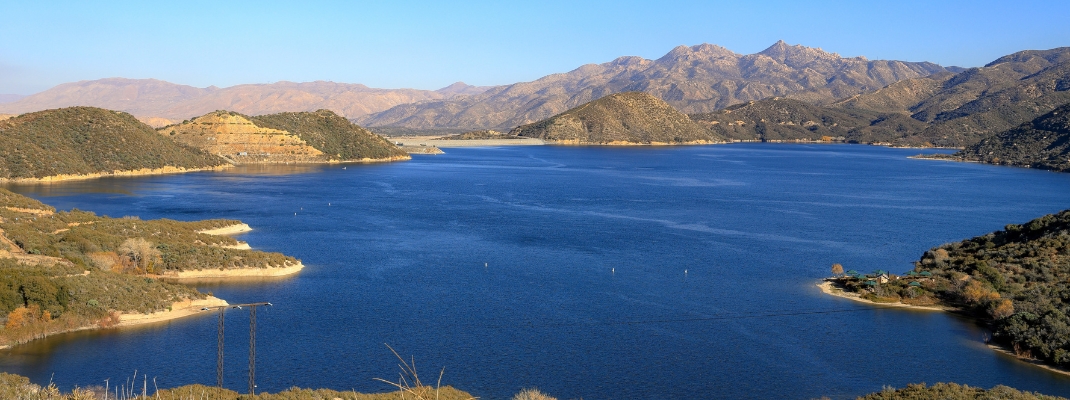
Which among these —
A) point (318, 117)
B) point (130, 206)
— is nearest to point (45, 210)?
point (130, 206)

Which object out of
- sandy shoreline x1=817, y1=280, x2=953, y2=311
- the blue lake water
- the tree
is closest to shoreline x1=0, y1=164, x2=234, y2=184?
the blue lake water

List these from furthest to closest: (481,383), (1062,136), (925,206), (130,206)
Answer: (1062,136) < (925,206) < (130,206) < (481,383)

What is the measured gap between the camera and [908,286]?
4109 centimetres

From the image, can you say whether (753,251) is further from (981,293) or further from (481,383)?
(481,383)

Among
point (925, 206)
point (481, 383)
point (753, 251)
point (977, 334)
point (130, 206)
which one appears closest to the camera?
point (481, 383)

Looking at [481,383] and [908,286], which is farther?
[908,286]

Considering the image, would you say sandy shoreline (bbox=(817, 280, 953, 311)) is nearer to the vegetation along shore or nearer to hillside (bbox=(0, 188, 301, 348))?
the vegetation along shore

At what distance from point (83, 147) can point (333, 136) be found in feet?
165

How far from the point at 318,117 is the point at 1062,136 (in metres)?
127

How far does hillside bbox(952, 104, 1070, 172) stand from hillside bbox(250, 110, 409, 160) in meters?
102

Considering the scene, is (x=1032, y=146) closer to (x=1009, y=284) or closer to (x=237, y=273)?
(x=1009, y=284)

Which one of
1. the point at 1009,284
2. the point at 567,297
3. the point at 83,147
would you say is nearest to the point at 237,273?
the point at 567,297

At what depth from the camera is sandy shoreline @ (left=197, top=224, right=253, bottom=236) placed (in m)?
55.1

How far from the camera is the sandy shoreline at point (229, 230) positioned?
5505 centimetres
